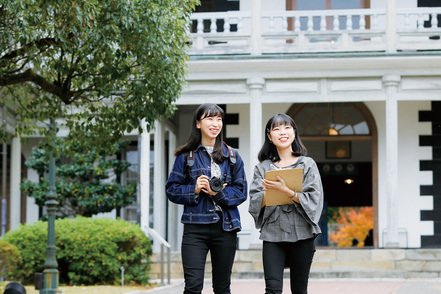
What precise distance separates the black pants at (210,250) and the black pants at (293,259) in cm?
26

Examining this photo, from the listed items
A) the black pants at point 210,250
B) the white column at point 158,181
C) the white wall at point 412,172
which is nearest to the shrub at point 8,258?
the white column at point 158,181

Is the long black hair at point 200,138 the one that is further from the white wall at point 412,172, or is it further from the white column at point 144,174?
the white wall at point 412,172

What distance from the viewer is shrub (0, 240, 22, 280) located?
13.0 m

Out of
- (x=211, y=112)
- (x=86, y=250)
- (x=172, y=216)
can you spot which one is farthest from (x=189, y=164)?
(x=172, y=216)

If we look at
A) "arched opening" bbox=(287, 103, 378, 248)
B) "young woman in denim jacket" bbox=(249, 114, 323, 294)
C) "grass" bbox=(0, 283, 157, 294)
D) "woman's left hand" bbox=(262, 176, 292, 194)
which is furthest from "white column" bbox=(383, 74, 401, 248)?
"woman's left hand" bbox=(262, 176, 292, 194)

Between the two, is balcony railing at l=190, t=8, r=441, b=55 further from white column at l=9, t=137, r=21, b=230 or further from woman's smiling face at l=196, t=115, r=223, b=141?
woman's smiling face at l=196, t=115, r=223, b=141

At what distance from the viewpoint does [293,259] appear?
575 centimetres

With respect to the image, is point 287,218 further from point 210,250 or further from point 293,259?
point 210,250

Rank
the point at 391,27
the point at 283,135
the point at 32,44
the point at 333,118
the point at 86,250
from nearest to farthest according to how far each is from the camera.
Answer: the point at 283,135
the point at 32,44
the point at 86,250
the point at 391,27
the point at 333,118

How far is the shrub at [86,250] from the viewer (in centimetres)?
1344

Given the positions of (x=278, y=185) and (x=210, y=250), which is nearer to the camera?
(x=210, y=250)

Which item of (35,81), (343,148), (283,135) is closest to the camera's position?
(283,135)

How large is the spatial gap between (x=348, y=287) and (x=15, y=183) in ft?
27.5

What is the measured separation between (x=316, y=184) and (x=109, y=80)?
454 centimetres
